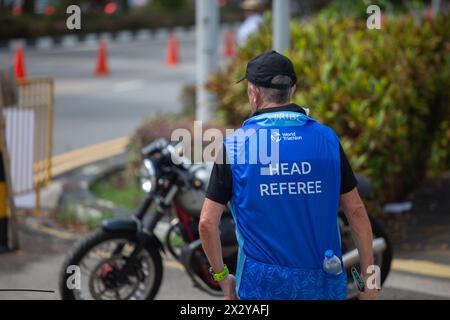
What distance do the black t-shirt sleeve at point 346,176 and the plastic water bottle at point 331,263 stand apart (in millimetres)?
275

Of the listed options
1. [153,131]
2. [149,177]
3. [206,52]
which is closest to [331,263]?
[149,177]

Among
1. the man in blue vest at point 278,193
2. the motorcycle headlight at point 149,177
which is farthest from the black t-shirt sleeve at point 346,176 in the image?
the motorcycle headlight at point 149,177

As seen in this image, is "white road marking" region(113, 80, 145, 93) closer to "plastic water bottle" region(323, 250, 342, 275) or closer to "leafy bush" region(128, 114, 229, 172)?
"leafy bush" region(128, 114, 229, 172)

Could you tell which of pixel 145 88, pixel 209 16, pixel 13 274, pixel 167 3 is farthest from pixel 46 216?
pixel 167 3

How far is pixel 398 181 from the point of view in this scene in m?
8.11

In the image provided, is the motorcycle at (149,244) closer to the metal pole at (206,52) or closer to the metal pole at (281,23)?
the metal pole at (281,23)

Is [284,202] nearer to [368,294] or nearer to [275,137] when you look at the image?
→ [275,137]

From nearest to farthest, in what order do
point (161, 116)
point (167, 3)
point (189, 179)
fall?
Result: point (189, 179) < point (161, 116) < point (167, 3)

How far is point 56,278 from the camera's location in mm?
6695

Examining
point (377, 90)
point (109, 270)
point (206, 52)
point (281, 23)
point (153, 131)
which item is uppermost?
point (281, 23)

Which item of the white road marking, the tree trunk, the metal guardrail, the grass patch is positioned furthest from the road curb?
the grass patch

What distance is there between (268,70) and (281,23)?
14.4 feet

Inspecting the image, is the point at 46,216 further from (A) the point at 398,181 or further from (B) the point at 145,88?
(B) the point at 145,88

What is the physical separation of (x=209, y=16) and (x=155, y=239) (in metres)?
4.02
